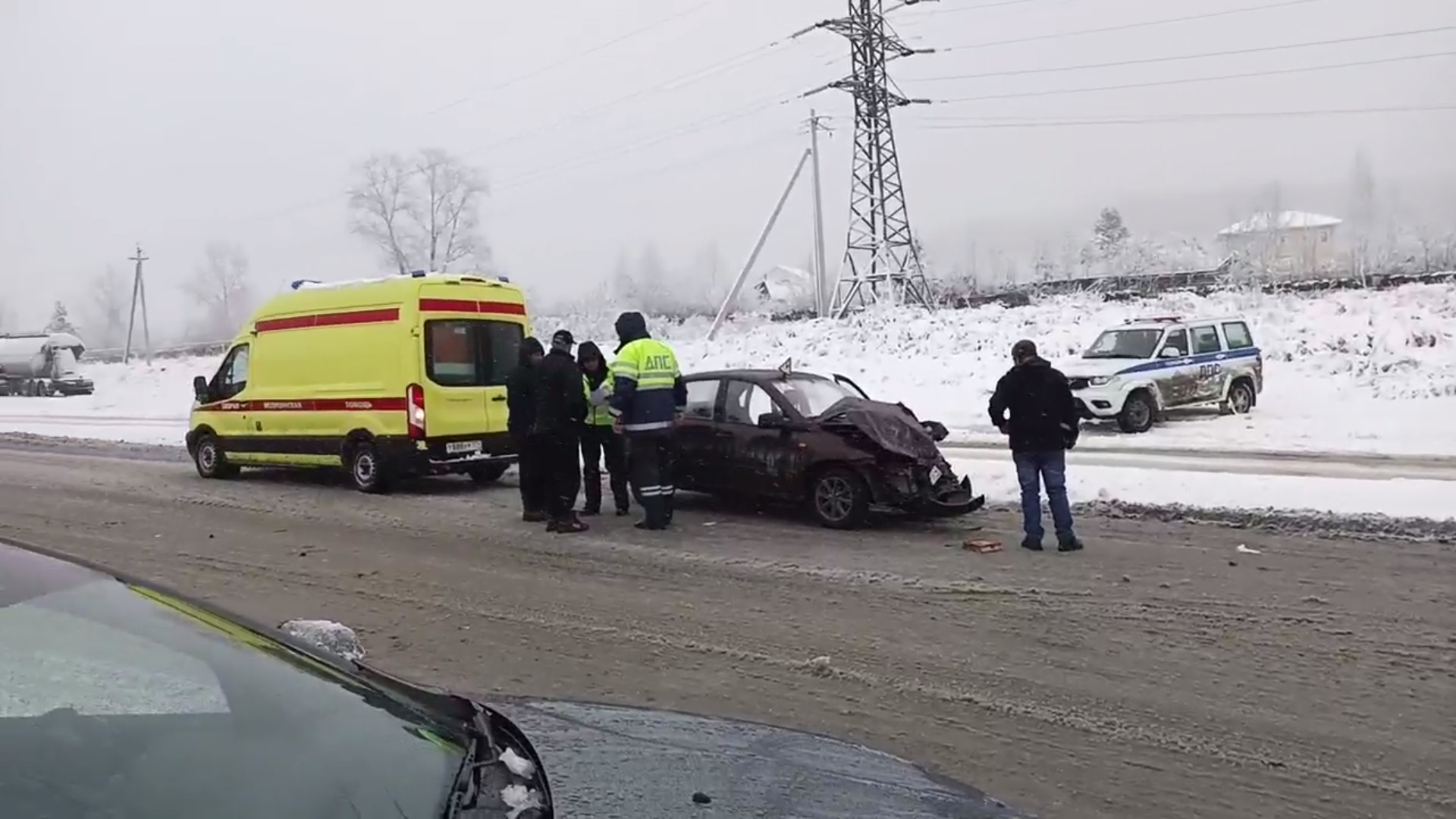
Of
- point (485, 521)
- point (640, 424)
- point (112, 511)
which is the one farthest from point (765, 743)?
point (112, 511)

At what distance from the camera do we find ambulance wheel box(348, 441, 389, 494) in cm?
1304

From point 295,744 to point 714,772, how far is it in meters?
0.93

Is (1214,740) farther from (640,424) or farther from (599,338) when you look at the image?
(599,338)

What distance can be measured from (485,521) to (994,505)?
16.8 feet

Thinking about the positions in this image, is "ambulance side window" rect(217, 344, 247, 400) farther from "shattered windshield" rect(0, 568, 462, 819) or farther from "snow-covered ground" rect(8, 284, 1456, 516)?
"shattered windshield" rect(0, 568, 462, 819)

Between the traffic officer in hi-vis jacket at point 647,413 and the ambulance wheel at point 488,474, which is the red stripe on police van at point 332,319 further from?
the traffic officer in hi-vis jacket at point 647,413

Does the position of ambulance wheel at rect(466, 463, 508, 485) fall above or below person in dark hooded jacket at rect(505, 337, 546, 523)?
below

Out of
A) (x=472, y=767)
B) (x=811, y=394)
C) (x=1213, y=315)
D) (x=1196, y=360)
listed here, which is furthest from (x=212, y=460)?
(x=1213, y=315)

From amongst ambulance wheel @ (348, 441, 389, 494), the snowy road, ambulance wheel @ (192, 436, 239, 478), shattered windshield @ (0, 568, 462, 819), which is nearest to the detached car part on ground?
shattered windshield @ (0, 568, 462, 819)

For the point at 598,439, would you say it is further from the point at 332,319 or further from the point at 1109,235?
the point at 1109,235

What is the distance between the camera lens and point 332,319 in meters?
13.3

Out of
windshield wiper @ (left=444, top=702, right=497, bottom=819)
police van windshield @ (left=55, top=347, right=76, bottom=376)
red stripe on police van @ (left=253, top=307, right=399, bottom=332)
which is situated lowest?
windshield wiper @ (left=444, top=702, right=497, bottom=819)

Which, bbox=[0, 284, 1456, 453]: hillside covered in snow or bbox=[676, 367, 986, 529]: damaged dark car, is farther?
bbox=[0, 284, 1456, 453]: hillside covered in snow

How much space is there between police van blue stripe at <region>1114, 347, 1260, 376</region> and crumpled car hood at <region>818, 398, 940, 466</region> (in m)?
10.3
